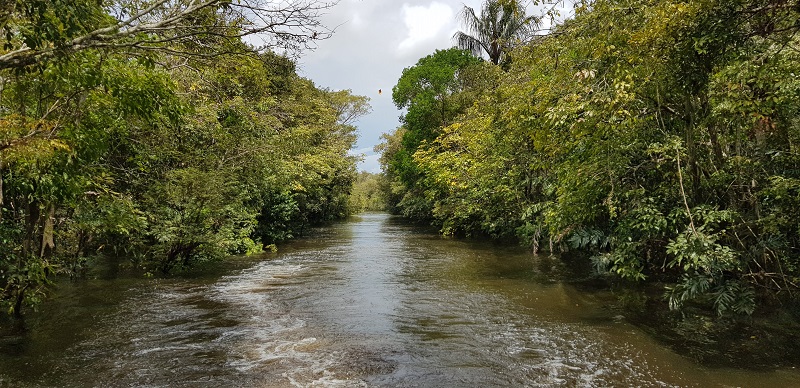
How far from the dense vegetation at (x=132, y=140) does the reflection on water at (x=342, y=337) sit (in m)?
1.18

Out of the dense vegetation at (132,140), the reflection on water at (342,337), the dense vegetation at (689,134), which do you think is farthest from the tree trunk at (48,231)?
the dense vegetation at (689,134)

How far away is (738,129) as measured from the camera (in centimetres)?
689

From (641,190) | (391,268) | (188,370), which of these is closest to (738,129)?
(641,190)

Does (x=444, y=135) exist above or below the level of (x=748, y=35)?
above

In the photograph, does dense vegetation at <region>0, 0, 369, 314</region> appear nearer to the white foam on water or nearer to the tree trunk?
the tree trunk

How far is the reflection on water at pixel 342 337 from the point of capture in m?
5.62

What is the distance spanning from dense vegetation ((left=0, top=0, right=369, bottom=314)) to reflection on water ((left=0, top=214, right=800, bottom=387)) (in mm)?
1184

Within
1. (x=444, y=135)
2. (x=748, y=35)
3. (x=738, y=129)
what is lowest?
(x=738, y=129)

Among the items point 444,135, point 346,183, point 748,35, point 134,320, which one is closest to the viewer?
point 748,35

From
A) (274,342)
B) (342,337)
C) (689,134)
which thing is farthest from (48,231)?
(689,134)

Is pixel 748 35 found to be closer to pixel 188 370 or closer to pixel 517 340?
pixel 517 340

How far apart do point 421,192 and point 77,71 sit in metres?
31.0

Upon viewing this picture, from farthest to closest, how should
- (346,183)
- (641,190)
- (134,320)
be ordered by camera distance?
(346,183)
(134,320)
(641,190)

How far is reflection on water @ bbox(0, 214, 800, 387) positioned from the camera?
18.5 feet
